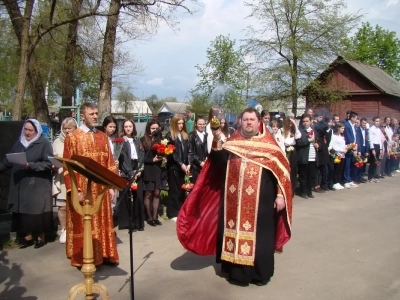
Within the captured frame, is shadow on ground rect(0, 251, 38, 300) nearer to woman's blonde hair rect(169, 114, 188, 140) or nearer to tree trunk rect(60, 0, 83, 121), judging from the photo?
woman's blonde hair rect(169, 114, 188, 140)

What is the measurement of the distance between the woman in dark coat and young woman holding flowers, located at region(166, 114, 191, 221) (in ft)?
7.63

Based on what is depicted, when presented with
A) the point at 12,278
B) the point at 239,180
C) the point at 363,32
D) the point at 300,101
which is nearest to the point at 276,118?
the point at 239,180

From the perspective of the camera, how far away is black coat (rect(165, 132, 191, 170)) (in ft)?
25.3

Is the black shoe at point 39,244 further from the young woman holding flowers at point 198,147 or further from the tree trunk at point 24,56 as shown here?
the tree trunk at point 24,56

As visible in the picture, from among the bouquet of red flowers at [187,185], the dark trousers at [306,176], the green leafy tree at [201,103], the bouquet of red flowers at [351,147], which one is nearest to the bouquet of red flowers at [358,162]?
the bouquet of red flowers at [351,147]

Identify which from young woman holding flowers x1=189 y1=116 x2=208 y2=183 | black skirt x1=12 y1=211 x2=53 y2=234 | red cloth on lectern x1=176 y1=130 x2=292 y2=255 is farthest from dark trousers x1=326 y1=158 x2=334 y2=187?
black skirt x1=12 y1=211 x2=53 y2=234

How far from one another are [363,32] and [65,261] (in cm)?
4908

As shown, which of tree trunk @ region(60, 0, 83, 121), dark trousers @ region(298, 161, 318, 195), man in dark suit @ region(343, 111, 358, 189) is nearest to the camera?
dark trousers @ region(298, 161, 318, 195)

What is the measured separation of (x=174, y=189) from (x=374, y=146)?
779 centimetres

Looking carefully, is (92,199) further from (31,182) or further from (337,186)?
(337,186)

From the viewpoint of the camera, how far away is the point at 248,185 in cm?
490

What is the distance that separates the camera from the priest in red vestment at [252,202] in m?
4.87

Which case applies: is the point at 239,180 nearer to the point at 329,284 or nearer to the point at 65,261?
the point at 329,284

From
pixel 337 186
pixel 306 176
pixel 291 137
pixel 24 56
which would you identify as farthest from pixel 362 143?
pixel 24 56
